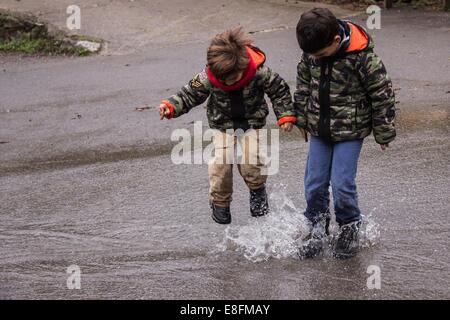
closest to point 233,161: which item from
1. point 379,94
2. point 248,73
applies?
point 248,73

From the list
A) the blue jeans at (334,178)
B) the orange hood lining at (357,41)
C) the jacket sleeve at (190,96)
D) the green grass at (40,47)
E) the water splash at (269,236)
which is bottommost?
the water splash at (269,236)

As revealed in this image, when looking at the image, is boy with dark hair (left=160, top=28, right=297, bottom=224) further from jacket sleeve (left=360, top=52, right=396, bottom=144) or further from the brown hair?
jacket sleeve (left=360, top=52, right=396, bottom=144)

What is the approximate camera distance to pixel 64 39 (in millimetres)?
11961

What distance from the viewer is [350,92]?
4.52m

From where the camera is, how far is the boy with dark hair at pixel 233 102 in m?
4.61

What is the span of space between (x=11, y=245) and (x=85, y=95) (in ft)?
14.4

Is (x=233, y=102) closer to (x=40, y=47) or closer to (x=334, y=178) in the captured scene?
(x=334, y=178)

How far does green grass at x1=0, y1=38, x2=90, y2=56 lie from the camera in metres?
11.7

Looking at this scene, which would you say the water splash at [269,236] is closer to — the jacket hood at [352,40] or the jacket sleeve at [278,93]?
the jacket sleeve at [278,93]

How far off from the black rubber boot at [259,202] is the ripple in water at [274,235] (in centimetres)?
10

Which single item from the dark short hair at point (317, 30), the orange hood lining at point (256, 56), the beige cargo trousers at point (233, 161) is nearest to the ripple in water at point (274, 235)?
the beige cargo trousers at point (233, 161)

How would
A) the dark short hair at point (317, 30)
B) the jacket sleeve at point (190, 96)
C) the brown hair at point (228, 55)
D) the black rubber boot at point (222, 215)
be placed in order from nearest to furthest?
the dark short hair at point (317, 30)
the brown hair at point (228, 55)
the jacket sleeve at point (190, 96)
the black rubber boot at point (222, 215)
